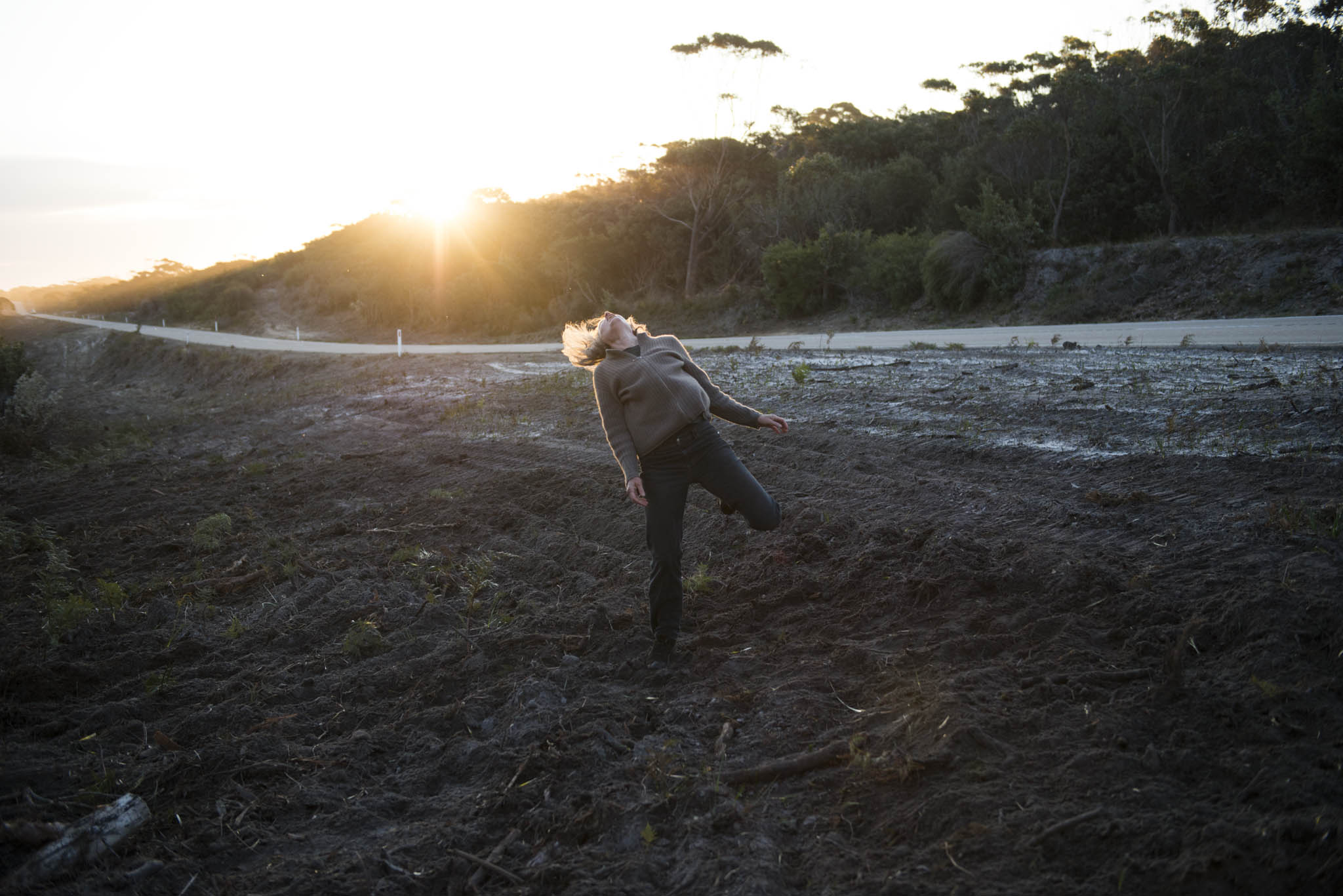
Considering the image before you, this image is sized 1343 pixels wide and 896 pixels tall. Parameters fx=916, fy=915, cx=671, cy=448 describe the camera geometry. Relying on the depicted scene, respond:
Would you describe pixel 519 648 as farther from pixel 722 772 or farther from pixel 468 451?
pixel 468 451

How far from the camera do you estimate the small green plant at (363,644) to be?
5312mm

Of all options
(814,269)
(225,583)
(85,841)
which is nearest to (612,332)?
(85,841)

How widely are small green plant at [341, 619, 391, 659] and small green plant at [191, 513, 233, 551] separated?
297cm

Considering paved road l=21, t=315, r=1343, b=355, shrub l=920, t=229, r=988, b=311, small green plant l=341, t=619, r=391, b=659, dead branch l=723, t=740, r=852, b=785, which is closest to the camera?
dead branch l=723, t=740, r=852, b=785

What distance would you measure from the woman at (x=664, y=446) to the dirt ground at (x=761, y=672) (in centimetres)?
68

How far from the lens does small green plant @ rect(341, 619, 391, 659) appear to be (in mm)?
5312

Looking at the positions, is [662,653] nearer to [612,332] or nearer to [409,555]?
[612,332]

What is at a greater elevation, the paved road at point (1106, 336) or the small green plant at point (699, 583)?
the paved road at point (1106, 336)

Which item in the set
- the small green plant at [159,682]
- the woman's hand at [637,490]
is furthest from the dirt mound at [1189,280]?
the small green plant at [159,682]

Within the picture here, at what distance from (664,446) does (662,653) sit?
1071mm

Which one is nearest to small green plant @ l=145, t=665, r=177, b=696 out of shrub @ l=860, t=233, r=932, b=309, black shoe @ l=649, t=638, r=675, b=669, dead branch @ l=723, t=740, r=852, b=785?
black shoe @ l=649, t=638, r=675, b=669

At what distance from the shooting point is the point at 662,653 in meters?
4.68

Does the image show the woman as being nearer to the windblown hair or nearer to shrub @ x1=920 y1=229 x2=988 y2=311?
the windblown hair

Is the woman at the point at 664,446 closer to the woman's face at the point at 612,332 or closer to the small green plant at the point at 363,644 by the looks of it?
the woman's face at the point at 612,332
